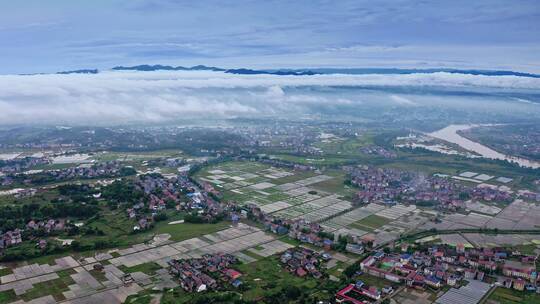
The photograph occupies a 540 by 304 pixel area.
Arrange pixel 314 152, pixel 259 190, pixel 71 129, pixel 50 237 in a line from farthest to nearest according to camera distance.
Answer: pixel 71 129, pixel 314 152, pixel 259 190, pixel 50 237

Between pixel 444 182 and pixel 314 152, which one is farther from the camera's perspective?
pixel 314 152

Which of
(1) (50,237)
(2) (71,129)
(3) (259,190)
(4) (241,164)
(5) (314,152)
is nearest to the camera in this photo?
(1) (50,237)

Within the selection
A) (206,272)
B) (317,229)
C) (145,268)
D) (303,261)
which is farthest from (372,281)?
(145,268)

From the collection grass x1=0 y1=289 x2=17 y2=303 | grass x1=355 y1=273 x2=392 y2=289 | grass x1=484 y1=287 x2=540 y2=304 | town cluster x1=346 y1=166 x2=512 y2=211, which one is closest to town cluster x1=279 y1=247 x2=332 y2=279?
grass x1=355 y1=273 x2=392 y2=289

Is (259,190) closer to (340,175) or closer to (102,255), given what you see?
(340,175)

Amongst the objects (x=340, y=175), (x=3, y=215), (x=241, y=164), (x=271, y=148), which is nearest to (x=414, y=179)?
(x=340, y=175)
